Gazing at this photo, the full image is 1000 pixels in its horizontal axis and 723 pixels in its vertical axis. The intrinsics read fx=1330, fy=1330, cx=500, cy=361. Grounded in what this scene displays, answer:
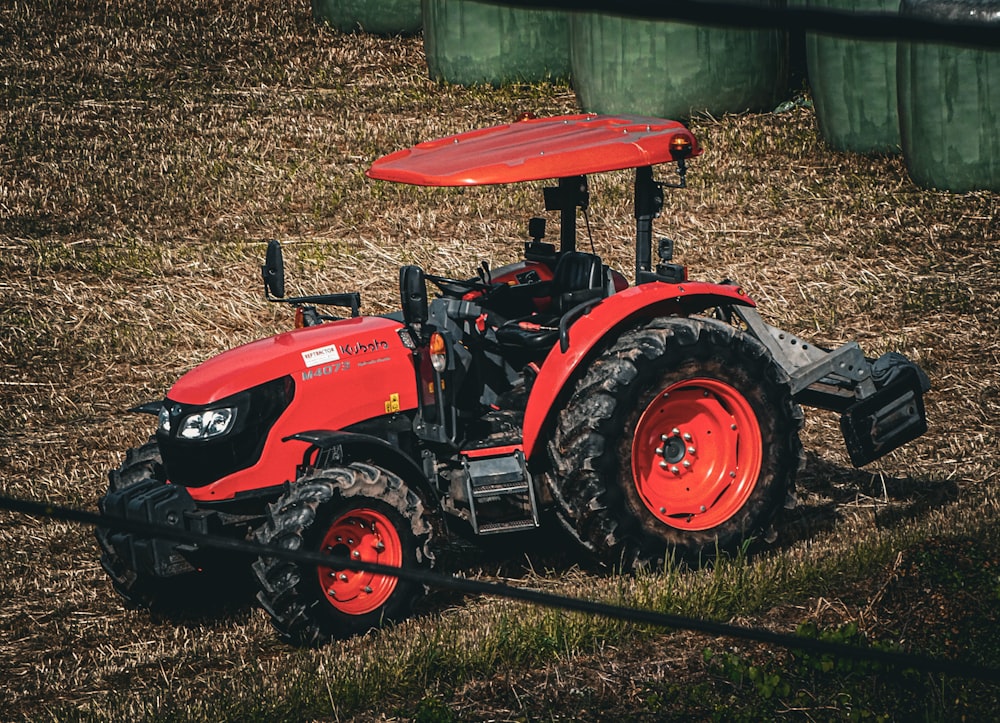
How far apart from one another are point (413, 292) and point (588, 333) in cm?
85

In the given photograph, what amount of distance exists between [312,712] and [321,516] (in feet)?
2.59

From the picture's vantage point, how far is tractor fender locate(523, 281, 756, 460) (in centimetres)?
555

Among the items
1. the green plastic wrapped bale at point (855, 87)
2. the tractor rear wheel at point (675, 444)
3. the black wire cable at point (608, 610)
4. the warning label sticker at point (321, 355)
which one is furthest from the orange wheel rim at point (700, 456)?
the green plastic wrapped bale at point (855, 87)

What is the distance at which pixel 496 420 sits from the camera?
583cm

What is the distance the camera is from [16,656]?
547cm

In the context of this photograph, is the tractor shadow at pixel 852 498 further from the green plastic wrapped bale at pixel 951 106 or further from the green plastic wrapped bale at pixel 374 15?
the green plastic wrapped bale at pixel 374 15

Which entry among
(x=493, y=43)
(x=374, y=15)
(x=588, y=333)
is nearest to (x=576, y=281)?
(x=588, y=333)

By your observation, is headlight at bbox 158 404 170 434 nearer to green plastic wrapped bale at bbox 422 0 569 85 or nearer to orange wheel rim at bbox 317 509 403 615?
orange wheel rim at bbox 317 509 403 615

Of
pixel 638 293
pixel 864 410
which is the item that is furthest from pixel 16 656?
pixel 864 410

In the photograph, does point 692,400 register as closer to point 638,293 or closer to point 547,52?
point 638,293

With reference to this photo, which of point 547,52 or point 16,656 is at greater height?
point 547,52

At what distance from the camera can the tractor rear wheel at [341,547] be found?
5.05 m

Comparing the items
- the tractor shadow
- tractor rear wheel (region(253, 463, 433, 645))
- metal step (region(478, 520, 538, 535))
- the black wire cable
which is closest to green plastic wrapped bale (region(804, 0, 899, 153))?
the tractor shadow

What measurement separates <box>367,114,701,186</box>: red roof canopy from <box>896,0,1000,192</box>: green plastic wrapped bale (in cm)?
604
